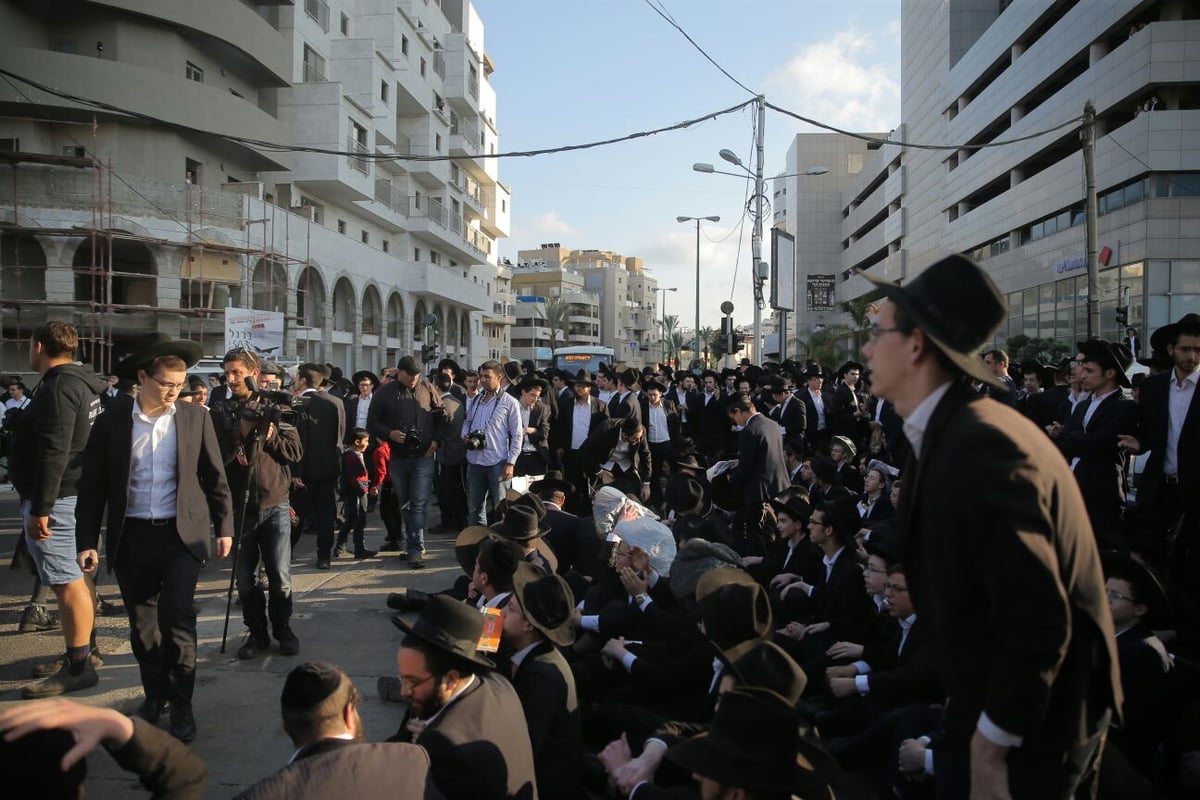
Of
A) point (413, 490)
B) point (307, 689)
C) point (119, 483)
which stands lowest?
point (413, 490)

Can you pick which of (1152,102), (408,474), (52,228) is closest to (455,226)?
(52,228)

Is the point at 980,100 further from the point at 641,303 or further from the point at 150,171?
the point at 641,303

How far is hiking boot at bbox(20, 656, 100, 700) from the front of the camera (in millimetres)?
4809

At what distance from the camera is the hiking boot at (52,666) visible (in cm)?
519

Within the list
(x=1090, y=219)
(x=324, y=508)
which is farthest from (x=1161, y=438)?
(x=1090, y=219)

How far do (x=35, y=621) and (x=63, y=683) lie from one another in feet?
5.05

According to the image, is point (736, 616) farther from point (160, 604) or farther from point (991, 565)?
point (160, 604)

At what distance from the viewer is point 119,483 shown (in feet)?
14.8

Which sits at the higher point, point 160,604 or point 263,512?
point 263,512

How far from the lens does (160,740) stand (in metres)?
2.10

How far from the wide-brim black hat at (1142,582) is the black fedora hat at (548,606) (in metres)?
2.36

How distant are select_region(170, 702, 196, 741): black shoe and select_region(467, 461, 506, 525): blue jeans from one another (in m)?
4.51

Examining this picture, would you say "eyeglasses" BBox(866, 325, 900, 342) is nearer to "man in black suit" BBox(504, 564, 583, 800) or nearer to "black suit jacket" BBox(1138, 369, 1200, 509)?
"man in black suit" BBox(504, 564, 583, 800)

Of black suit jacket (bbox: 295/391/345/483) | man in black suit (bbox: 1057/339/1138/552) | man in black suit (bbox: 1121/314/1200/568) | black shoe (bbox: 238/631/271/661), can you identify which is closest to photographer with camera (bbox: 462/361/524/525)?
black suit jacket (bbox: 295/391/345/483)
